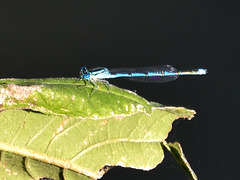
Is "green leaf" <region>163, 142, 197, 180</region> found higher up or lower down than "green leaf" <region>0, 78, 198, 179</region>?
lower down

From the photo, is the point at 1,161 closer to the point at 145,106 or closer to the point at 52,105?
the point at 52,105

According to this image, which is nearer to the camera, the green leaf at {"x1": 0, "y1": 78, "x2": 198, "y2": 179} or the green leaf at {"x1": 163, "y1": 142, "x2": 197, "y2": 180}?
the green leaf at {"x1": 0, "y1": 78, "x2": 198, "y2": 179}

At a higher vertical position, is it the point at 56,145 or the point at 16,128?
the point at 16,128

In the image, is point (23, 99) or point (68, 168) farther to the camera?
point (68, 168)

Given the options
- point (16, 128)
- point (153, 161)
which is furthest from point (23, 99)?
point (153, 161)

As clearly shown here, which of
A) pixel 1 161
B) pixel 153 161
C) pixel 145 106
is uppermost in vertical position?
pixel 145 106

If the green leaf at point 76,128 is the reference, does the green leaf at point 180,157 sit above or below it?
below

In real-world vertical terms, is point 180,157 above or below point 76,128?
below

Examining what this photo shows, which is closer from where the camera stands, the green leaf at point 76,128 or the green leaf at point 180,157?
the green leaf at point 76,128
